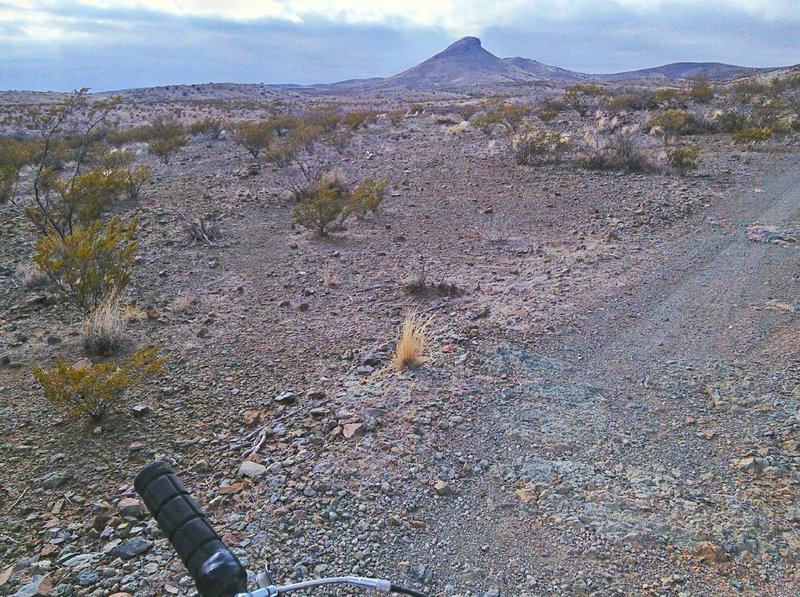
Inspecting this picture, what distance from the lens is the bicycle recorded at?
152 centimetres

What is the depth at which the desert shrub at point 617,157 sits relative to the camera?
12844 mm

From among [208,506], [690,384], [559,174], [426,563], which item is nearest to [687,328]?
[690,384]

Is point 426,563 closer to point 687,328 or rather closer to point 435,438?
point 435,438

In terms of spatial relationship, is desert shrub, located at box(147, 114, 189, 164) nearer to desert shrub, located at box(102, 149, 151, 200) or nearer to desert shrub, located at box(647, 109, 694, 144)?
desert shrub, located at box(102, 149, 151, 200)

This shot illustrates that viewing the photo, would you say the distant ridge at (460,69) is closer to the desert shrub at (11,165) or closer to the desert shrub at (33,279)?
the desert shrub at (11,165)

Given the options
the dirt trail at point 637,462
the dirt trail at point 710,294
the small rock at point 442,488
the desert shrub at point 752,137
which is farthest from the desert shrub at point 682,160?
the small rock at point 442,488

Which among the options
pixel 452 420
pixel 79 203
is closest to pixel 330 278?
pixel 452 420

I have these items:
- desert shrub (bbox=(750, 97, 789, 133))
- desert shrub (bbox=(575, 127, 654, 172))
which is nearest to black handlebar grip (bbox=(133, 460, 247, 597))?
desert shrub (bbox=(575, 127, 654, 172))

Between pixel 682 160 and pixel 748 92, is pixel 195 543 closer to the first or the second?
pixel 682 160

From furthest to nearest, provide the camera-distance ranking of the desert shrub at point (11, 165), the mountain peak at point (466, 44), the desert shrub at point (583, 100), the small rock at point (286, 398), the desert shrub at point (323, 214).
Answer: the mountain peak at point (466, 44), the desert shrub at point (583, 100), the desert shrub at point (11, 165), the desert shrub at point (323, 214), the small rock at point (286, 398)

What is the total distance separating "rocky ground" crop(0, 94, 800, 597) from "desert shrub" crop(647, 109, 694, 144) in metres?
8.87

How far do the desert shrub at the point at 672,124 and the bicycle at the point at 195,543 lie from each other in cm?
1725

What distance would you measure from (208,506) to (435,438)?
1549 mm

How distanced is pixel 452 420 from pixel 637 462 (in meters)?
1.27
